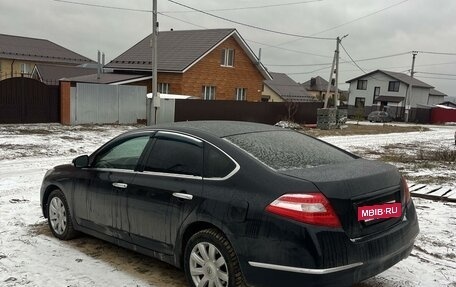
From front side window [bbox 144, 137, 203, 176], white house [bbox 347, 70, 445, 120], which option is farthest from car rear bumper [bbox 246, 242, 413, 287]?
white house [bbox 347, 70, 445, 120]

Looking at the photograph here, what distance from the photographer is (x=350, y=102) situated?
70.0 meters

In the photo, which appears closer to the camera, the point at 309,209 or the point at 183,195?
the point at 309,209

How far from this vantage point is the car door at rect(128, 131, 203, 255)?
373 centimetres

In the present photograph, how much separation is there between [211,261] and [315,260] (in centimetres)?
89

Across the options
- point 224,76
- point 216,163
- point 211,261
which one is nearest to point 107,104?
point 224,76

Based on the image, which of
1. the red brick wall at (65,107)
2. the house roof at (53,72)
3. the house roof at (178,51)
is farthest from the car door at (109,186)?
the house roof at (53,72)

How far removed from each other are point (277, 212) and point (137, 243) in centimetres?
167

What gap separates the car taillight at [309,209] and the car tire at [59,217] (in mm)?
2933

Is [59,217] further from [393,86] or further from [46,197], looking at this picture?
[393,86]

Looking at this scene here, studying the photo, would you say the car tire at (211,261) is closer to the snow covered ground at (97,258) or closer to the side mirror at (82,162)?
the snow covered ground at (97,258)

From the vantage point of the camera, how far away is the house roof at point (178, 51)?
29.4 meters

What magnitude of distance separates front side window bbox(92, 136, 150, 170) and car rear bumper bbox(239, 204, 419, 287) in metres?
1.66

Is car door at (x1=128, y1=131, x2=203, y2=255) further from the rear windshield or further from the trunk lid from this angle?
the trunk lid

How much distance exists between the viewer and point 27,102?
20109mm
